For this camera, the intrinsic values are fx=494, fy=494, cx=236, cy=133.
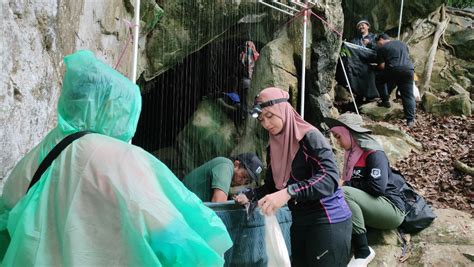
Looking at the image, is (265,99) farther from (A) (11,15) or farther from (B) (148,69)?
(B) (148,69)

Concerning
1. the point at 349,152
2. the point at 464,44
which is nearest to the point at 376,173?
the point at 349,152

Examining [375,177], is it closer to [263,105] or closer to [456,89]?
[263,105]

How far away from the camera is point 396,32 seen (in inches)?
473

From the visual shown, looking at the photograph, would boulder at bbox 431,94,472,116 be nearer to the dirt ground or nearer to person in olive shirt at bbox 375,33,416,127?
the dirt ground

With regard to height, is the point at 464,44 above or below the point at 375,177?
above

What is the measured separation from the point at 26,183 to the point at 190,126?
7468mm

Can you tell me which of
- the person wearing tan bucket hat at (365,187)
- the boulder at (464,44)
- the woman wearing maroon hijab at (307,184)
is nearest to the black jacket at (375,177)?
the person wearing tan bucket hat at (365,187)

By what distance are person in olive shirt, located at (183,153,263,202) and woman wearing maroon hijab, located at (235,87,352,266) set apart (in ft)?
3.95

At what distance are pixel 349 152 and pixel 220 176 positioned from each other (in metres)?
1.07

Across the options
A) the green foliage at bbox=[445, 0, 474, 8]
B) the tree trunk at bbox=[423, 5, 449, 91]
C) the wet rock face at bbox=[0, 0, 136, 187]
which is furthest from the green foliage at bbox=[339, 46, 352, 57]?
the green foliage at bbox=[445, 0, 474, 8]

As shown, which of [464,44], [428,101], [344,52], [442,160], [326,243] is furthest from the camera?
[464,44]

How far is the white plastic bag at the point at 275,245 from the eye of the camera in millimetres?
2824

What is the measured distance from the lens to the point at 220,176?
4.12m

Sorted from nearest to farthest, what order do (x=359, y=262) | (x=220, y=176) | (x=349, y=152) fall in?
(x=359, y=262) → (x=349, y=152) → (x=220, y=176)
